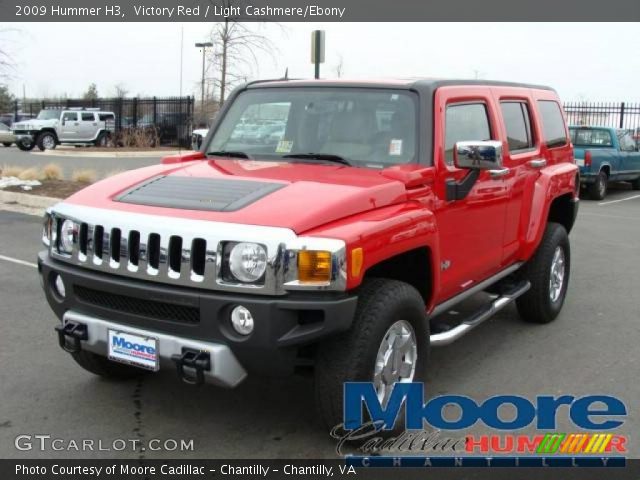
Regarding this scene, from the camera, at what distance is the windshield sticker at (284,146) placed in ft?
15.1

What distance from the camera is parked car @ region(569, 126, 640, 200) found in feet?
51.2

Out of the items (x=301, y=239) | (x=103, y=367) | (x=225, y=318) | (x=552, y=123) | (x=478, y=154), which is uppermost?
(x=552, y=123)

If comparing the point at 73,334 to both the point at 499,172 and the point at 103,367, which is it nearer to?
the point at 103,367

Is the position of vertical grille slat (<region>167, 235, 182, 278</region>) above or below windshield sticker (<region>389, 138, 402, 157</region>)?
below

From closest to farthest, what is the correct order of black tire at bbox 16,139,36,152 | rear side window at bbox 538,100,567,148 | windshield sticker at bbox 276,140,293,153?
1. windshield sticker at bbox 276,140,293,153
2. rear side window at bbox 538,100,567,148
3. black tire at bbox 16,139,36,152

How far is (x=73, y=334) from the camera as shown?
3709 millimetres

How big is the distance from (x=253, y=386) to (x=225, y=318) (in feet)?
4.34

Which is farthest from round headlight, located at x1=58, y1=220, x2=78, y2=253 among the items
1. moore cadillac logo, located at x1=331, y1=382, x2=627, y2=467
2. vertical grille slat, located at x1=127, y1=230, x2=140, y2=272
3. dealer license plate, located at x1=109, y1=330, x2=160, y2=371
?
moore cadillac logo, located at x1=331, y1=382, x2=627, y2=467

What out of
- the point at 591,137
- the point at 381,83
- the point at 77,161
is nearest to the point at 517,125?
the point at 381,83

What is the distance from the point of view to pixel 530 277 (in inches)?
230

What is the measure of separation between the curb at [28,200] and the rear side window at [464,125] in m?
8.85

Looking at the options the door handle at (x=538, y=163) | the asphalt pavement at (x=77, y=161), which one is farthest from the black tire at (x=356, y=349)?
the asphalt pavement at (x=77, y=161)

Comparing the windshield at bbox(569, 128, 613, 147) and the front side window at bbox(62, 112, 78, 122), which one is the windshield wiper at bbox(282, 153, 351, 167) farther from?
the front side window at bbox(62, 112, 78, 122)

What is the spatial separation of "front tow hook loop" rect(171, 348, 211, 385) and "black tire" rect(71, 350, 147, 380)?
3.91 ft
